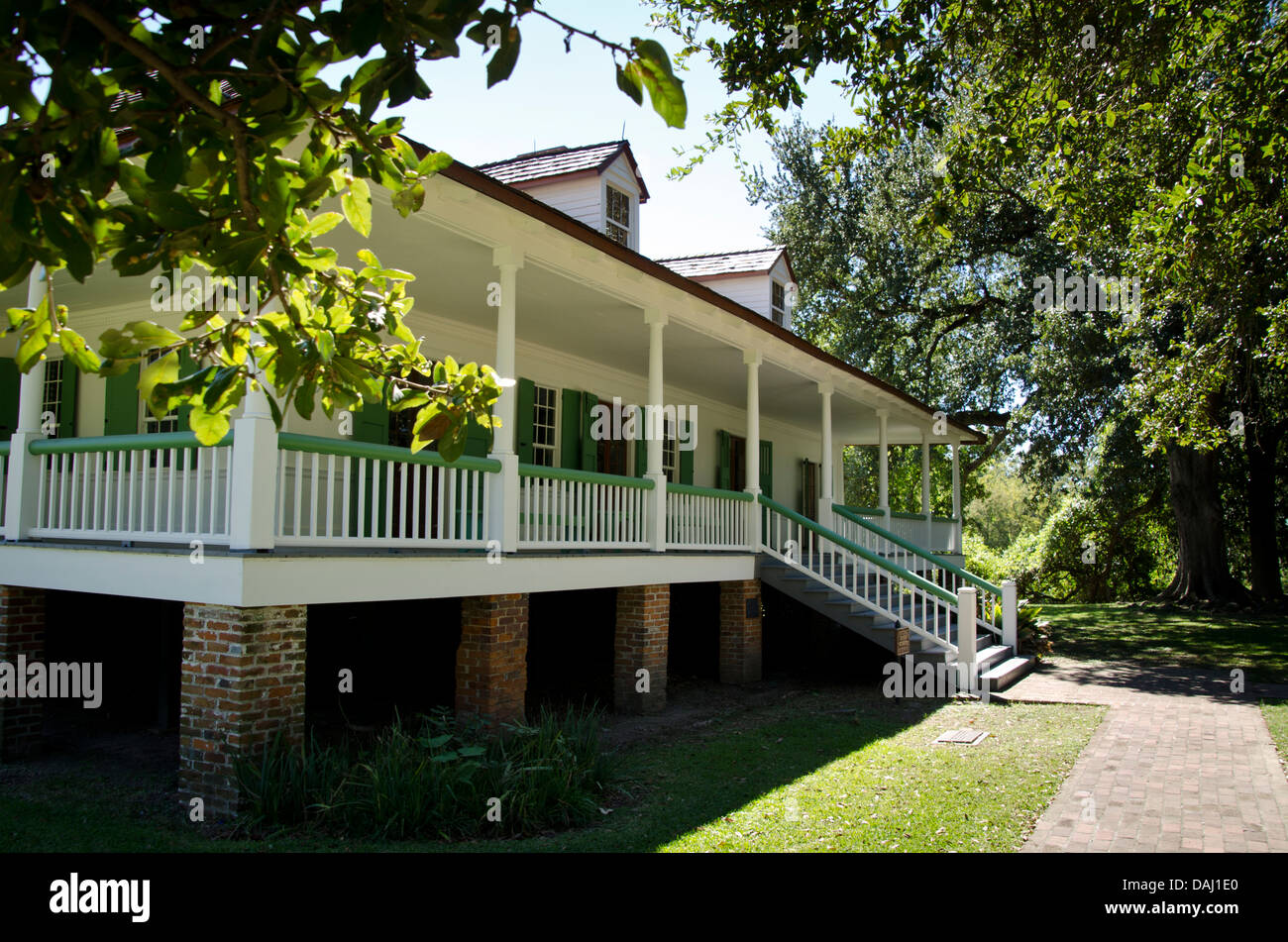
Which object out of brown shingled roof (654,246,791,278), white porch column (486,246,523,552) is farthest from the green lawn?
brown shingled roof (654,246,791,278)

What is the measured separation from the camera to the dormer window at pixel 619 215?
14.0 meters

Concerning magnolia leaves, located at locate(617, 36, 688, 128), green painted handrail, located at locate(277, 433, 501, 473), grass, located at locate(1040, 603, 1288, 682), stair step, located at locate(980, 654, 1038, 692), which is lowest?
grass, located at locate(1040, 603, 1288, 682)

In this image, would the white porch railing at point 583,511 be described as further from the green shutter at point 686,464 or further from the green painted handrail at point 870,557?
the green shutter at point 686,464

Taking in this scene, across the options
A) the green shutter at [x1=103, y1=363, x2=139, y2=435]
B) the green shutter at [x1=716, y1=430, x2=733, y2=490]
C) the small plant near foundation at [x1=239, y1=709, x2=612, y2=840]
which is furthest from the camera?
the green shutter at [x1=716, y1=430, x2=733, y2=490]

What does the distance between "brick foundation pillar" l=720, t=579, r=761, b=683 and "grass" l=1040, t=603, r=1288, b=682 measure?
6830 mm

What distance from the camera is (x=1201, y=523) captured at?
24641 mm

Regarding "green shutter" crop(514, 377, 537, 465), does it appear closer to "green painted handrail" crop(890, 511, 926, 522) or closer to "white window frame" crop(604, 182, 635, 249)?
"white window frame" crop(604, 182, 635, 249)

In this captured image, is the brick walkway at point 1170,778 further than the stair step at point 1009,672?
→ No

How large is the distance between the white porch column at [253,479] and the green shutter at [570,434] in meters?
7.47

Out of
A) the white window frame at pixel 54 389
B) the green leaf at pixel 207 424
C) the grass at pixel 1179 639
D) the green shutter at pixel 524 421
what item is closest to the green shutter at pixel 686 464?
the green shutter at pixel 524 421

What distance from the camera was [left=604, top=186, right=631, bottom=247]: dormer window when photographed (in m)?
14.0

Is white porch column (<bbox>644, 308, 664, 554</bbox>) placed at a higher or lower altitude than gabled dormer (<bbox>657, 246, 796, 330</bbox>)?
lower

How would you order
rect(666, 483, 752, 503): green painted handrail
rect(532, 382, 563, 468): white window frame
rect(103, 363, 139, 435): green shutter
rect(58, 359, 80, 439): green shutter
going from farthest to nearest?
rect(532, 382, 563, 468): white window frame → rect(666, 483, 752, 503): green painted handrail → rect(58, 359, 80, 439): green shutter → rect(103, 363, 139, 435): green shutter

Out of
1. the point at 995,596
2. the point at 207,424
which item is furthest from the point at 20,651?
the point at 995,596
